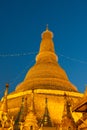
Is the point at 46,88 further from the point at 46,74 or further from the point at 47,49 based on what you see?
the point at 47,49

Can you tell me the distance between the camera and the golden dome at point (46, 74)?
3550cm

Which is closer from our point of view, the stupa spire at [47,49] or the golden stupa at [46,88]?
the golden stupa at [46,88]

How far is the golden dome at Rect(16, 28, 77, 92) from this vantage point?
35.5 meters

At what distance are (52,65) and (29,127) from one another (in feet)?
50.7

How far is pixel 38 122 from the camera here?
90.8 feet

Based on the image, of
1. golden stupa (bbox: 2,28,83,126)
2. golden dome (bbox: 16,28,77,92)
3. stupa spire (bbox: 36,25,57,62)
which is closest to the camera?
golden stupa (bbox: 2,28,83,126)

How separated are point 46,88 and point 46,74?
372cm

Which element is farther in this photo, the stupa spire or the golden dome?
the stupa spire

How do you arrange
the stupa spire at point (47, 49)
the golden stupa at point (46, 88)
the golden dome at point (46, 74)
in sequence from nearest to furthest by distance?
the golden stupa at point (46, 88) < the golden dome at point (46, 74) < the stupa spire at point (47, 49)

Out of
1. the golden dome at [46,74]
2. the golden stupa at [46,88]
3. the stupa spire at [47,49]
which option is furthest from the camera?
the stupa spire at [47,49]

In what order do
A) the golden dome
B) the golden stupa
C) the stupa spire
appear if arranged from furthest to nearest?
the stupa spire < the golden dome < the golden stupa

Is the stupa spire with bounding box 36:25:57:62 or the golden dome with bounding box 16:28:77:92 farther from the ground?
the stupa spire with bounding box 36:25:57:62

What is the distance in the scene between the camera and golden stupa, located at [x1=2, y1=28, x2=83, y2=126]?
3192 cm

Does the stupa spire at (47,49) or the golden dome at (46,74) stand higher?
the stupa spire at (47,49)
